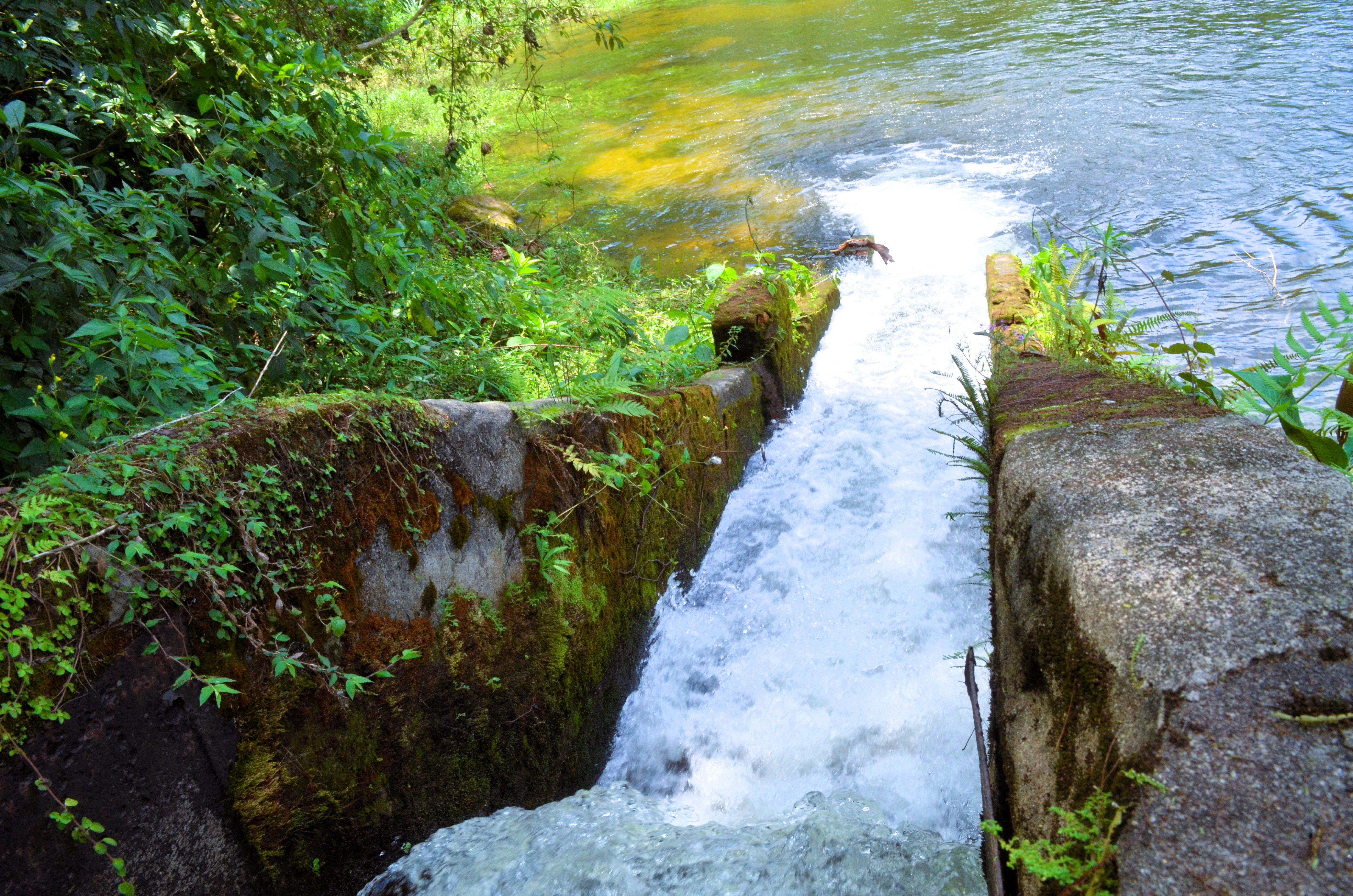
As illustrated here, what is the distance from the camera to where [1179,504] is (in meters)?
2.07

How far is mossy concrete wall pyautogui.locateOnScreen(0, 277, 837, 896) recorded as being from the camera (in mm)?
1852

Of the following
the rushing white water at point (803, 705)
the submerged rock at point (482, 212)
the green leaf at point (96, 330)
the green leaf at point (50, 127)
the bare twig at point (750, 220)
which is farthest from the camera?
the submerged rock at point (482, 212)

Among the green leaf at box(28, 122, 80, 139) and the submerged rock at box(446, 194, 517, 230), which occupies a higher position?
A: the green leaf at box(28, 122, 80, 139)

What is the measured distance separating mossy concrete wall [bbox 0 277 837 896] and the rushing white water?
0.24 m

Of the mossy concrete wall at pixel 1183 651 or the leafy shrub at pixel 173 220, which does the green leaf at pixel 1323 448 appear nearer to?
the mossy concrete wall at pixel 1183 651

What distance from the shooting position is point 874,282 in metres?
8.27

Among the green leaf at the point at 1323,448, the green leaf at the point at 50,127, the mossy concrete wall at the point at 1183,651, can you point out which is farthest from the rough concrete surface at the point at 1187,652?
the green leaf at the point at 50,127

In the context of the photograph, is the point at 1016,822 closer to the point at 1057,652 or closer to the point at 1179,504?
the point at 1057,652

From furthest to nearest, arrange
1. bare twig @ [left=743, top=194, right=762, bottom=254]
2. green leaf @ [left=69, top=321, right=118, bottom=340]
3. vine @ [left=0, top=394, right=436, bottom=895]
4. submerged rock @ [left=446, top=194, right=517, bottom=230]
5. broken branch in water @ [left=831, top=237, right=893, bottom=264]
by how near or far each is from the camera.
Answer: submerged rock @ [left=446, top=194, right=517, bottom=230], bare twig @ [left=743, top=194, right=762, bottom=254], broken branch in water @ [left=831, top=237, right=893, bottom=264], green leaf @ [left=69, top=321, right=118, bottom=340], vine @ [left=0, top=394, right=436, bottom=895]

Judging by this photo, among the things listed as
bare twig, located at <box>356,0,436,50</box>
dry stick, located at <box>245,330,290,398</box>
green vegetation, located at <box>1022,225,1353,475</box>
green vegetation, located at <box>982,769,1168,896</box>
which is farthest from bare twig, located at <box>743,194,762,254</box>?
green vegetation, located at <box>982,769,1168,896</box>

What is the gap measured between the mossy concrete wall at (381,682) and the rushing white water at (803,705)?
24cm

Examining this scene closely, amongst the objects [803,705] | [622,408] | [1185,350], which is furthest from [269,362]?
[1185,350]

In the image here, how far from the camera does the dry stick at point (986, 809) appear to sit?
1.84 metres

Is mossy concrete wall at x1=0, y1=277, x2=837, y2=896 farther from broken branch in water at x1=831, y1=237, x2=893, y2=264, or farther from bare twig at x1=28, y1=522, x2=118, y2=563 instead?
broken branch in water at x1=831, y1=237, x2=893, y2=264
